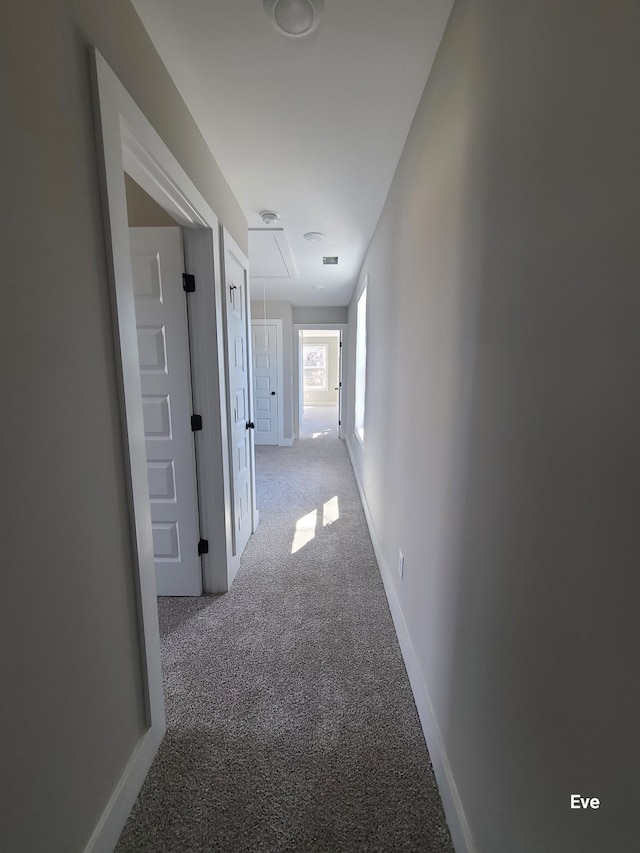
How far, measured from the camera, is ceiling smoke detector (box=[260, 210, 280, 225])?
8.77 ft

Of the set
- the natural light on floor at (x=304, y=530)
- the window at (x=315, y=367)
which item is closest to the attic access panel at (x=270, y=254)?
the natural light on floor at (x=304, y=530)

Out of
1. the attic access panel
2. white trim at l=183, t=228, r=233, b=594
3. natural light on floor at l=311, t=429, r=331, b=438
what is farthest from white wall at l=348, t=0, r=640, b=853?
natural light on floor at l=311, t=429, r=331, b=438

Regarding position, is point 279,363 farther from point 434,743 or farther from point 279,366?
point 434,743

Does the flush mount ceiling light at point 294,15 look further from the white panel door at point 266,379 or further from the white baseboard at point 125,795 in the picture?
the white panel door at point 266,379

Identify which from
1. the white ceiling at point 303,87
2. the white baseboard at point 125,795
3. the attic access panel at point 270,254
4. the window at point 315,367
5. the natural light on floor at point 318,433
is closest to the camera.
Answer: the white baseboard at point 125,795

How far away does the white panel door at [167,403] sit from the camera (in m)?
1.92

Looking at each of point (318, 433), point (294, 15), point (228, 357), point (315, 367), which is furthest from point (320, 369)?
point (294, 15)

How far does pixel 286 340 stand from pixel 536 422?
5.73 m

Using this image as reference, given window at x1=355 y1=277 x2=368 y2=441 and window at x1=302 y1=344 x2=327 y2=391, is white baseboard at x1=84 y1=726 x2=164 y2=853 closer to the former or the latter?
window at x1=355 y1=277 x2=368 y2=441

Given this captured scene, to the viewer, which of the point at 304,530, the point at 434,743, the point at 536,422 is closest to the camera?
the point at 536,422

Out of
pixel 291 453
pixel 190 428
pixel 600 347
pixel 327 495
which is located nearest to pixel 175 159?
pixel 190 428

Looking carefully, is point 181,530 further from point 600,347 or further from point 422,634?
point 600,347

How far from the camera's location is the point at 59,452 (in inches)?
33.4

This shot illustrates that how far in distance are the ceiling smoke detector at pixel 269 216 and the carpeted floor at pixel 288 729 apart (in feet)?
8.33
